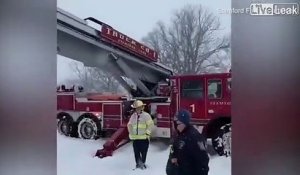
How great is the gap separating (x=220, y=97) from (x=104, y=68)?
1.65ft

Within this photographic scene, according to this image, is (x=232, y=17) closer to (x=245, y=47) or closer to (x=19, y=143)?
(x=245, y=47)

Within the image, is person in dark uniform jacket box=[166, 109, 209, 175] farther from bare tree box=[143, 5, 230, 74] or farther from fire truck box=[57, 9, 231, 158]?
bare tree box=[143, 5, 230, 74]

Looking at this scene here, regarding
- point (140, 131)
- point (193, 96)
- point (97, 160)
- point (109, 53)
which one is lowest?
point (97, 160)

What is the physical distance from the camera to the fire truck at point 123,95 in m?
1.66

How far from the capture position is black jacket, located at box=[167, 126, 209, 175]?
1579 millimetres

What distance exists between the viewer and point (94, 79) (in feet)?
5.50

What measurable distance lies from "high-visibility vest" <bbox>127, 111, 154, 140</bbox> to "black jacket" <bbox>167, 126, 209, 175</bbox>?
14 centimetres

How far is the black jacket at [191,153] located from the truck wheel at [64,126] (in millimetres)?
456

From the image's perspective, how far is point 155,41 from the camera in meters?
1.67

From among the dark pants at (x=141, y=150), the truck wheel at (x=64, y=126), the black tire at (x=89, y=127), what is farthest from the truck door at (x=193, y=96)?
the truck wheel at (x=64, y=126)

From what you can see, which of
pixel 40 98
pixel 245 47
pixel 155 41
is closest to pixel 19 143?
pixel 40 98

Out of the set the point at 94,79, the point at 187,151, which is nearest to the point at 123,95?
the point at 94,79

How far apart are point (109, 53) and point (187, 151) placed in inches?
21.2

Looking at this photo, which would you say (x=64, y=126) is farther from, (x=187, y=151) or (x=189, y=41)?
(x=189, y=41)
